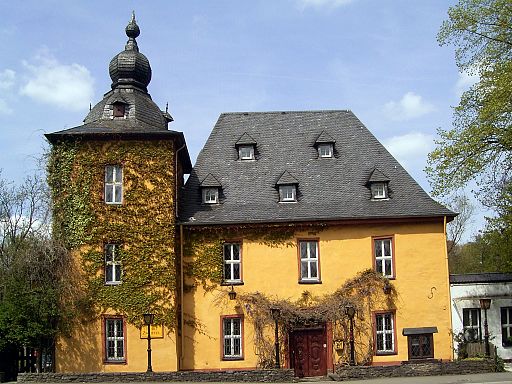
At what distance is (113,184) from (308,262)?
772cm

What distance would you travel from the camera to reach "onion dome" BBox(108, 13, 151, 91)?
25.0 metres

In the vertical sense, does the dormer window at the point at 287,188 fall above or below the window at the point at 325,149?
below

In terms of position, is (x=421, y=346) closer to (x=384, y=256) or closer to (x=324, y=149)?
(x=384, y=256)

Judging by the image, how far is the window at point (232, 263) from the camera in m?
23.7

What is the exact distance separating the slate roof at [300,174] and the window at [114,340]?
4384mm

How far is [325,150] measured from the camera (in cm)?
2648

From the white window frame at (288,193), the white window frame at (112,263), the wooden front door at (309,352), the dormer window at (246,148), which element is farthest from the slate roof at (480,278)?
the white window frame at (112,263)

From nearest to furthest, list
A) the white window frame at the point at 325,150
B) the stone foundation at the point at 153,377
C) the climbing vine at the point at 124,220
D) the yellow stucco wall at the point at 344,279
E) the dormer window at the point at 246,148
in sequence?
the stone foundation at the point at 153,377
the climbing vine at the point at 124,220
the yellow stucco wall at the point at 344,279
the dormer window at the point at 246,148
the white window frame at the point at 325,150

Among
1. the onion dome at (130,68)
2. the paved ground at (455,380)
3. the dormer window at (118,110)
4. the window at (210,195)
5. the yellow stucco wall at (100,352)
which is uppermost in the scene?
the onion dome at (130,68)

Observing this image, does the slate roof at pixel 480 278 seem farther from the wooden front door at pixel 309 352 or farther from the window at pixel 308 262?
the wooden front door at pixel 309 352

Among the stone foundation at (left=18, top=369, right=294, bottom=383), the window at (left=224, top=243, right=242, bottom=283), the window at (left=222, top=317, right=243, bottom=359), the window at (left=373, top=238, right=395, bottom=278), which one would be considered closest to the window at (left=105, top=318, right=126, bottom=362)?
the stone foundation at (left=18, top=369, right=294, bottom=383)

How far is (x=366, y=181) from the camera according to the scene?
82.0 feet

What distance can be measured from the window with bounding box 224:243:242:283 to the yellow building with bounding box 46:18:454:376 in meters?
0.04

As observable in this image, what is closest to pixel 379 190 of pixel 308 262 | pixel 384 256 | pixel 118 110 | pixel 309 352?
pixel 384 256
